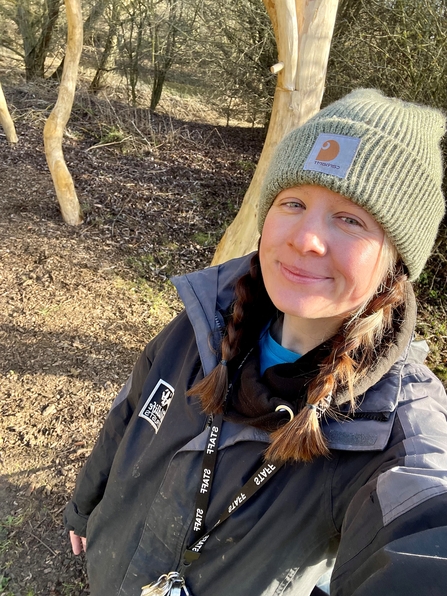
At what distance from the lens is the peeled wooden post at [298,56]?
276cm

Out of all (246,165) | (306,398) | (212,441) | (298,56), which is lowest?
(246,165)

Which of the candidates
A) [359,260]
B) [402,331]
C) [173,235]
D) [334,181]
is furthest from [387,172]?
[173,235]

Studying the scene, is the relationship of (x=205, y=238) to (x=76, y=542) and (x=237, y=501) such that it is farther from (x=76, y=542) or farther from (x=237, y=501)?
(x=237, y=501)

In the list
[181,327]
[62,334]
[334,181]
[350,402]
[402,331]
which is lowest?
[62,334]

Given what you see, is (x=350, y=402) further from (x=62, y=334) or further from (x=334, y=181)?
(x=62, y=334)

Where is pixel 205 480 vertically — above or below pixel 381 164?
below

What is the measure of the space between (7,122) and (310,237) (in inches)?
275

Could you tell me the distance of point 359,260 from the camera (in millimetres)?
1141

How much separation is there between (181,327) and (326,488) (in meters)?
0.70

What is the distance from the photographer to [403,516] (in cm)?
90

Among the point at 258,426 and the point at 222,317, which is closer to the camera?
the point at 258,426

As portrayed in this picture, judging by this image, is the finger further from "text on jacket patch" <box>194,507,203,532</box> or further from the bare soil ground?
"text on jacket patch" <box>194,507,203,532</box>

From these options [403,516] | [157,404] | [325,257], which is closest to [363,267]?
[325,257]

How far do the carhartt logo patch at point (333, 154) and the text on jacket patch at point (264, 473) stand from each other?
2.49 ft
